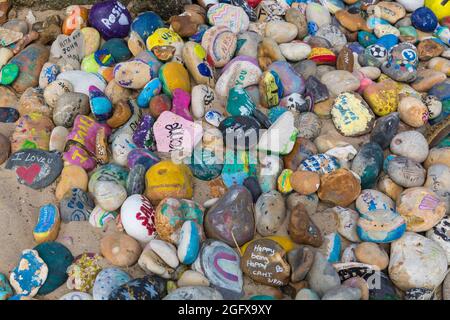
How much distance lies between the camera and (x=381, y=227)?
85.0 inches

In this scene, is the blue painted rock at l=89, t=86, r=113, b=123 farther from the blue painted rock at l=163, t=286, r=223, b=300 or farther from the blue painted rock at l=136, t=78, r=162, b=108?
the blue painted rock at l=163, t=286, r=223, b=300

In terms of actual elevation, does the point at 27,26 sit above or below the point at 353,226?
above

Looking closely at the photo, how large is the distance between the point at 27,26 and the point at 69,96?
34.0 inches

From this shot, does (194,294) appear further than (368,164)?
No

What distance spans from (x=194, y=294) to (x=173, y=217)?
379mm

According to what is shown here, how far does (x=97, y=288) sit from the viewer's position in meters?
2.05

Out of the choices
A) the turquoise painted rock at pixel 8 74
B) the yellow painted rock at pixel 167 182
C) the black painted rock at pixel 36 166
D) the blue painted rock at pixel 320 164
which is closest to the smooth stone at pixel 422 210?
the blue painted rock at pixel 320 164

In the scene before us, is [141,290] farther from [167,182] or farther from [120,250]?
[167,182]

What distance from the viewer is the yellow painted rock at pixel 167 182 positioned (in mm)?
2312

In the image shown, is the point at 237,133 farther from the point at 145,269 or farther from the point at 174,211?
the point at 145,269

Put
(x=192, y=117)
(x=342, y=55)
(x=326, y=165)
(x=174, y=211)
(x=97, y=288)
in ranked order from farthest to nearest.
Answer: (x=342, y=55)
(x=192, y=117)
(x=326, y=165)
(x=174, y=211)
(x=97, y=288)

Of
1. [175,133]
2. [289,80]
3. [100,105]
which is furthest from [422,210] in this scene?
[100,105]

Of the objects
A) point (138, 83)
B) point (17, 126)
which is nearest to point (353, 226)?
point (138, 83)

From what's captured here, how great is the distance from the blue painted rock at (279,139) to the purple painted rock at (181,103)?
1.36 ft
